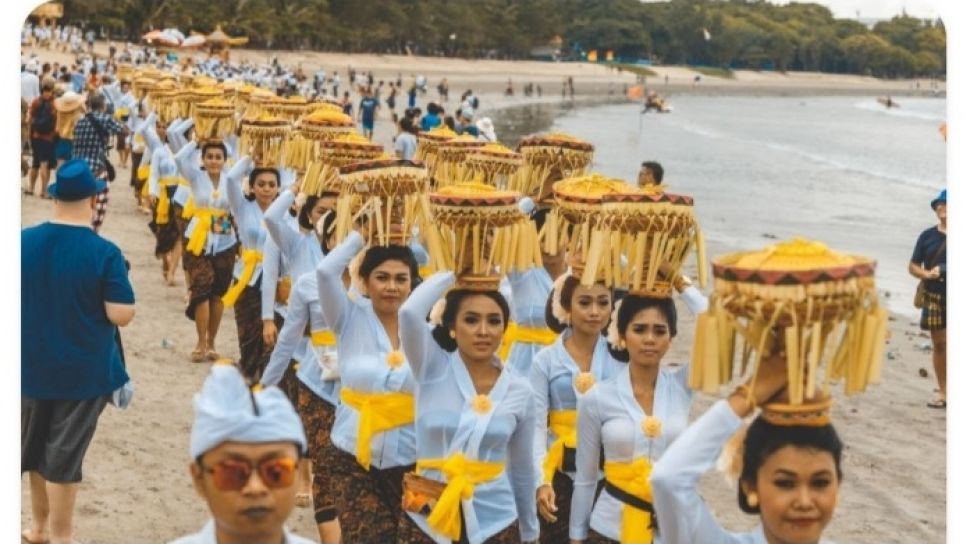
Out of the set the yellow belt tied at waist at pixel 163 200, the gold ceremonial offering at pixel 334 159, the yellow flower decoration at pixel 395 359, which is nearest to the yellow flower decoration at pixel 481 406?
the yellow flower decoration at pixel 395 359

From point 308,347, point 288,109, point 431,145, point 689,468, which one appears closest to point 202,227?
point 288,109

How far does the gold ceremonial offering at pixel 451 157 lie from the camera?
36.9ft

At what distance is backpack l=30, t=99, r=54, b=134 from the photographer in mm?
21375

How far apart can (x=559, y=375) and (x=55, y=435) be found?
2.49 meters

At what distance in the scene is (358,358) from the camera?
7074 millimetres

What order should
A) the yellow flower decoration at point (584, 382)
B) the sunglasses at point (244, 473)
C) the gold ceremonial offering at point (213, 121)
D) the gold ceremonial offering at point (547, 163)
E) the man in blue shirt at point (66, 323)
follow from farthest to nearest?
the gold ceremonial offering at point (213, 121), the gold ceremonial offering at point (547, 163), the man in blue shirt at point (66, 323), the yellow flower decoration at point (584, 382), the sunglasses at point (244, 473)

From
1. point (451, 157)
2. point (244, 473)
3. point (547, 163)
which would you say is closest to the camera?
point (244, 473)

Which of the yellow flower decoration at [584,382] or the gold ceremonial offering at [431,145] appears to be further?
the gold ceremonial offering at [431,145]

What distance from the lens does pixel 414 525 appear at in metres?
6.21

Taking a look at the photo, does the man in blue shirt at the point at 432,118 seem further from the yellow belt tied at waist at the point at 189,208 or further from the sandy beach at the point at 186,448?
the yellow belt tied at waist at the point at 189,208

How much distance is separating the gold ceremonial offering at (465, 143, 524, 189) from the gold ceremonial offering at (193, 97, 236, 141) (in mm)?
4406

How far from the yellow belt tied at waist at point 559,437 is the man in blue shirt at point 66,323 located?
214cm

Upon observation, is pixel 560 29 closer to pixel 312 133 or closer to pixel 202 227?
pixel 202 227

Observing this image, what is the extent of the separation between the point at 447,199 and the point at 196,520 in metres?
3.51
